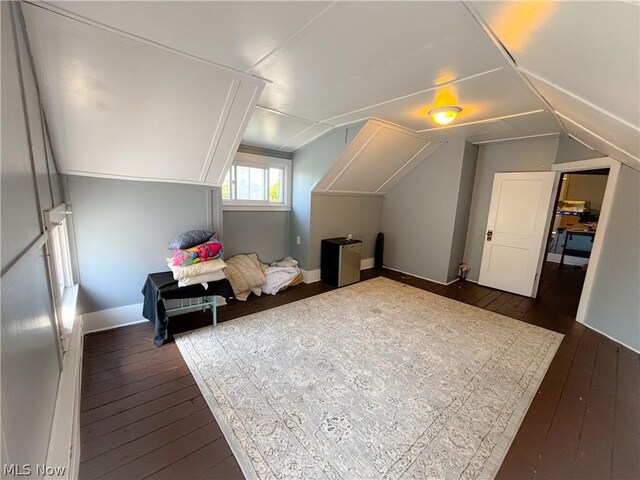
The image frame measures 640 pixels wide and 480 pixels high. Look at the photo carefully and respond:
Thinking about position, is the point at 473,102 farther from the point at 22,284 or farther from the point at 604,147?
the point at 22,284

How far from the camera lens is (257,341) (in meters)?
2.53

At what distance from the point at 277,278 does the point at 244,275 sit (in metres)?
0.50

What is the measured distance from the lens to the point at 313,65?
1883 mm

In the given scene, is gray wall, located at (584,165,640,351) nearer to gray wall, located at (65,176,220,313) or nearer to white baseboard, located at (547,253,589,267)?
white baseboard, located at (547,253,589,267)

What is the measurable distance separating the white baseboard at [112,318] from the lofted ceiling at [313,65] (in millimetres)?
1416

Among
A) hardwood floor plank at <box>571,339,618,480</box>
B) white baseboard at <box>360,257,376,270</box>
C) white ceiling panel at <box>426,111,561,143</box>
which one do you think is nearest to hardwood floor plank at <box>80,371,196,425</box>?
hardwood floor plank at <box>571,339,618,480</box>

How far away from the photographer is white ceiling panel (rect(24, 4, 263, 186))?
1532mm

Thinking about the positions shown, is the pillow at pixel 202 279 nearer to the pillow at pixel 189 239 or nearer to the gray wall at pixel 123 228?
the pillow at pixel 189 239

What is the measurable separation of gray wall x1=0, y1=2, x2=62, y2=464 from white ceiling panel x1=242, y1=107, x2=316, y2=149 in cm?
174

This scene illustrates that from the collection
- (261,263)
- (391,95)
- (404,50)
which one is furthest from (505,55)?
(261,263)

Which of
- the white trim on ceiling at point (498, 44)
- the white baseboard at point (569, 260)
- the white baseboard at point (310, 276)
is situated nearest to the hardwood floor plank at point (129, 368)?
the white baseboard at point (310, 276)

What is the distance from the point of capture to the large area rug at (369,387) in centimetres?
146

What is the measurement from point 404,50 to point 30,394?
2556mm

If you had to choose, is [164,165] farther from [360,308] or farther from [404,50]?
[360,308]
